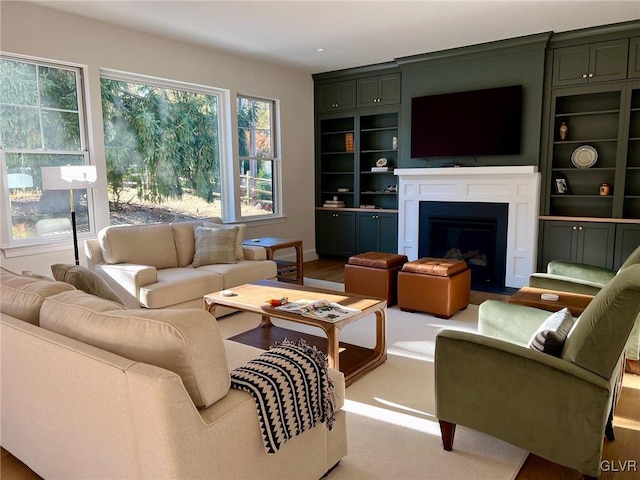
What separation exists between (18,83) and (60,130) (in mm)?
498

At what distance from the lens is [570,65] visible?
5051 mm

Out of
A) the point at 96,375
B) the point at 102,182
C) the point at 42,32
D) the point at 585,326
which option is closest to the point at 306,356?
the point at 96,375

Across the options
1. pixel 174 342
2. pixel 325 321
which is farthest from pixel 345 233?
pixel 174 342

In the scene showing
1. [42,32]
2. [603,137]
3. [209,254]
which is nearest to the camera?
[42,32]

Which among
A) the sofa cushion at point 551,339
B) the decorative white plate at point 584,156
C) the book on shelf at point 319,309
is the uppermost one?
the decorative white plate at point 584,156

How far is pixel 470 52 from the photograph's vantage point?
5527 mm

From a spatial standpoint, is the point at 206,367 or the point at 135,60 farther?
the point at 135,60

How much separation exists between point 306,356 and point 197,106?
15.1ft

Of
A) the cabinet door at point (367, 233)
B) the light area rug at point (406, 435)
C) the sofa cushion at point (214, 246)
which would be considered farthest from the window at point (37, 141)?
the cabinet door at point (367, 233)

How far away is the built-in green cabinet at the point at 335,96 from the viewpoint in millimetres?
6746

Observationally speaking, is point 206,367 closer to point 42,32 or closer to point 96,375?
point 96,375

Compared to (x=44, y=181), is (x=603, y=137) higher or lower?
higher

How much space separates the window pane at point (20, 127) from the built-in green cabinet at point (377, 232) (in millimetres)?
4147

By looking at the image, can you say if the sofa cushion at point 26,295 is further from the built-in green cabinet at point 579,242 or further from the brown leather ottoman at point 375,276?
the built-in green cabinet at point 579,242
